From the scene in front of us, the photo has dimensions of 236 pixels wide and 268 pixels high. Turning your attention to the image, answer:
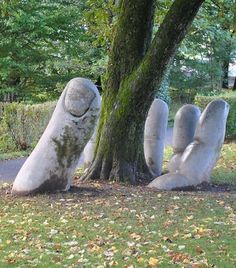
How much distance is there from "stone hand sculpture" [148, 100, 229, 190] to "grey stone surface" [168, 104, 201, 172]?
68 cm

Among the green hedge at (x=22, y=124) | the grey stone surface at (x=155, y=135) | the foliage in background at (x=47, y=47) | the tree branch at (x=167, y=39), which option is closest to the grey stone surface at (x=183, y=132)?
the grey stone surface at (x=155, y=135)

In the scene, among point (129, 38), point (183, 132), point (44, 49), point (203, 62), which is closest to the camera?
point (129, 38)

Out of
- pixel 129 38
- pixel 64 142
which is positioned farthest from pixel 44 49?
pixel 64 142

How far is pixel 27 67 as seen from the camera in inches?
904

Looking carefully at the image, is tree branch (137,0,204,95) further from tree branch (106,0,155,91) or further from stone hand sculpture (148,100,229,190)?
stone hand sculpture (148,100,229,190)

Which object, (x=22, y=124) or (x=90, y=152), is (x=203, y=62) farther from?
(x=90, y=152)

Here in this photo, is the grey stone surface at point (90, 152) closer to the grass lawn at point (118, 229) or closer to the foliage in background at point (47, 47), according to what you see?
the grass lawn at point (118, 229)

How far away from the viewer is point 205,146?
36.9ft

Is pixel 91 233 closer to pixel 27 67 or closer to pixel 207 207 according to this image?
pixel 207 207

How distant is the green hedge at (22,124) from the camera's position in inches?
729

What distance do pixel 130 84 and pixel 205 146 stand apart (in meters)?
1.90

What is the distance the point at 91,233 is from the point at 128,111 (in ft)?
13.8

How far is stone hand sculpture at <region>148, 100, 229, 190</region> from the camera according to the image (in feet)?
36.3

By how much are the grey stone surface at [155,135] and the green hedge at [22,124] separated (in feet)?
22.0
